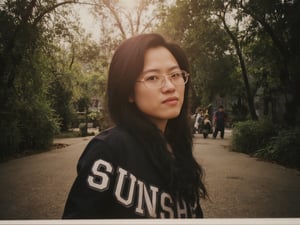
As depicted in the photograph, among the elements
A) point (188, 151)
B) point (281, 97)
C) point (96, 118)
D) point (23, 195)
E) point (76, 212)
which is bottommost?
point (23, 195)

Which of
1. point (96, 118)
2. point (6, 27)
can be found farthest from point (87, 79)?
point (6, 27)

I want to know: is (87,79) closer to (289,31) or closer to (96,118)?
(96,118)

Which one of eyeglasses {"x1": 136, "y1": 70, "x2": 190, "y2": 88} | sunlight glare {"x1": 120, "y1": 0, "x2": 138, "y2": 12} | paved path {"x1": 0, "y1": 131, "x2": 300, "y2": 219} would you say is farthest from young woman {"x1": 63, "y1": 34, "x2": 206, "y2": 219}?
sunlight glare {"x1": 120, "y1": 0, "x2": 138, "y2": 12}

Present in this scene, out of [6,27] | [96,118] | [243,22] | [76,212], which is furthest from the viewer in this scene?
[243,22]

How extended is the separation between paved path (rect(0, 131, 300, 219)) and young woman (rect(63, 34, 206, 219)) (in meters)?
0.78

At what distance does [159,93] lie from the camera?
45.2 inches

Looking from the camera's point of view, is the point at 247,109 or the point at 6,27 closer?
the point at 6,27

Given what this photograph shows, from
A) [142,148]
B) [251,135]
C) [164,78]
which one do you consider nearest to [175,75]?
[164,78]

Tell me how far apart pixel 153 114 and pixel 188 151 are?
0.66 ft

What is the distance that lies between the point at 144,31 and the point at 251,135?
3.79 ft

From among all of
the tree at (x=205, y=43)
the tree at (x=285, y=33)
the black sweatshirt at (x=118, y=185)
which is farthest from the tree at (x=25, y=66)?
the tree at (x=285, y=33)

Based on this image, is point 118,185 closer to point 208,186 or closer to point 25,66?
point 208,186

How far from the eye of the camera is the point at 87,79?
6.32 feet

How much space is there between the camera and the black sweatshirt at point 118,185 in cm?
76
